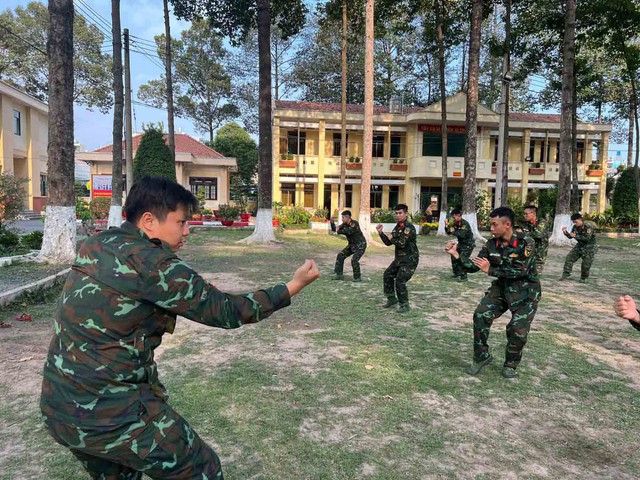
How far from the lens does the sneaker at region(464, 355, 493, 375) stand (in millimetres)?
4621

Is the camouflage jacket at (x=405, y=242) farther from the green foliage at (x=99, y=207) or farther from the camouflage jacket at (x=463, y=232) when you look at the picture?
the green foliage at (x=99, y=207)

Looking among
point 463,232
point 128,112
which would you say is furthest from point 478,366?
point 128,112

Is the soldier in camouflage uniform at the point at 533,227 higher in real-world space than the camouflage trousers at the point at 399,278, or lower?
higher

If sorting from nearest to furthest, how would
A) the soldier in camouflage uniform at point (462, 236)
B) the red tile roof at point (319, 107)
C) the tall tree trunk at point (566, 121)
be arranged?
the soldier in camouflage uniform at point (462, 236)
the tall tree trunk at point (566, 121)
the red tile roof at point (319, 107)

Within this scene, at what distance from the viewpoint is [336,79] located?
122 feet

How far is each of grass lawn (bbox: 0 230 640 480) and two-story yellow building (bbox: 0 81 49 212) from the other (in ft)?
78.9

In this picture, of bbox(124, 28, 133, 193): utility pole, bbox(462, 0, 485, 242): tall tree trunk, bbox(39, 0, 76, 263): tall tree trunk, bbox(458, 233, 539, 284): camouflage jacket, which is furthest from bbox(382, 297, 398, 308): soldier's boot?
bbox(124, 28, 133, 193): utility pole

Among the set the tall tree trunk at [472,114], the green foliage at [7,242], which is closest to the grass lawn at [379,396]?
the green foliage at [7,242]

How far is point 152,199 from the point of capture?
5.85ft

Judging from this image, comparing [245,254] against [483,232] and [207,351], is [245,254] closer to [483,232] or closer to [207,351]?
[207,351]

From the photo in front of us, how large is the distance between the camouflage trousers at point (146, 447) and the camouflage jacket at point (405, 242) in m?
5.74

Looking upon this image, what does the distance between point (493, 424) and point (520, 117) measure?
108 feet

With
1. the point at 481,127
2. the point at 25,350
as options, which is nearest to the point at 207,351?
the point at 25,350

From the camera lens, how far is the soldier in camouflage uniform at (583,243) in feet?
32.9
